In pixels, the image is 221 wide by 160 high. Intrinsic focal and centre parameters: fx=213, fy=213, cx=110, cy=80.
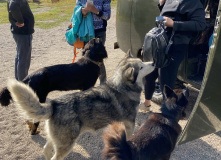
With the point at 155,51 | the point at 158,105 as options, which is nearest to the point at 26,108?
the point at 155,51

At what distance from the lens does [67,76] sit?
3904 millimetres

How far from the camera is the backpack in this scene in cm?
330

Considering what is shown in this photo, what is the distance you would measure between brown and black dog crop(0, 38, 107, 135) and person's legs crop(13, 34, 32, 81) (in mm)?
1337

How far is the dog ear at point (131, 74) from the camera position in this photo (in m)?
3.18

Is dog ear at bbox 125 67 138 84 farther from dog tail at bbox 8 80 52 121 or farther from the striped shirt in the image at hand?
the striped shirt

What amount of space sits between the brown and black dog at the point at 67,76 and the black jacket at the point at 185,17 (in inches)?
64.0

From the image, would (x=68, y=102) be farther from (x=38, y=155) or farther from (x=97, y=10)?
(x=97, y=10)

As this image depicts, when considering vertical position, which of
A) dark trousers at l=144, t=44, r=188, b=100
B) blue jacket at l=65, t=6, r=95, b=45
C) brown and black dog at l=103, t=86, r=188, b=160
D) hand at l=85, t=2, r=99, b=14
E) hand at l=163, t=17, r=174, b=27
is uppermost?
hand at l=85, t=2, r=99, b=14

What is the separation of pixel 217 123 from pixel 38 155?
8.82 ft

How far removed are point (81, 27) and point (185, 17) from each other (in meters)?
2.11

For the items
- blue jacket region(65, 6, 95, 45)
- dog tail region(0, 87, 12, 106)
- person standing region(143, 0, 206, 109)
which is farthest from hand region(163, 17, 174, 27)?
dog tail region(0, 87, 12, 106)

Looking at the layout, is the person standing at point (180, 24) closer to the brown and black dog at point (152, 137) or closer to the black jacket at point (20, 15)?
the brown and black dog at point (152, 137)

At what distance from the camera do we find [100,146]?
3555 millimetres

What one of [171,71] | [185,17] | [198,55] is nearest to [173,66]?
[171,71]
